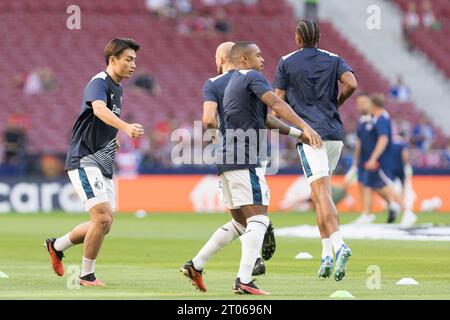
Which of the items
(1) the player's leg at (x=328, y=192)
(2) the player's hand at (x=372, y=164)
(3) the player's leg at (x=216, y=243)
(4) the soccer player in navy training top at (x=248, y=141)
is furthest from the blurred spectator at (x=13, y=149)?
(4) the soccer player in navy training top at (x=248, y=141)

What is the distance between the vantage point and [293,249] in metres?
17.8

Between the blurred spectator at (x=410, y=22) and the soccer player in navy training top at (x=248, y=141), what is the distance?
3253 centimetres

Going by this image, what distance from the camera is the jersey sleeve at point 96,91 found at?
12125 millimetres

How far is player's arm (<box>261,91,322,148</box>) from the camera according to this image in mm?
11234

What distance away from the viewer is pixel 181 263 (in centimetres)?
1536

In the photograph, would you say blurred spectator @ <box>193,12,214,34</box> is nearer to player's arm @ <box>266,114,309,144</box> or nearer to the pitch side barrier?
the pitch side barrier

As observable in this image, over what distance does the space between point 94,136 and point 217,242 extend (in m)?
1.74

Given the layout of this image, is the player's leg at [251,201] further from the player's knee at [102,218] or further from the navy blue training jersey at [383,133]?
the navy blue training jersey at [383,133]

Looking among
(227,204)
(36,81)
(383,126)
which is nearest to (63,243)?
(227,204)
